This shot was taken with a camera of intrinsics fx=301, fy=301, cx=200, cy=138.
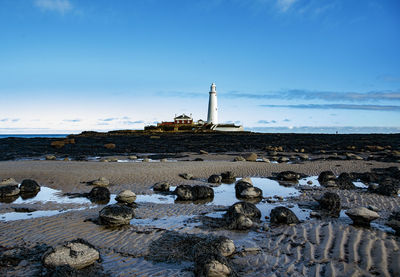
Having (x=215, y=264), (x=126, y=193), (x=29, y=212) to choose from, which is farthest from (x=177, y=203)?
(x=215, y=264)

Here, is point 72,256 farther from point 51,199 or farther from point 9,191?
point 9,191

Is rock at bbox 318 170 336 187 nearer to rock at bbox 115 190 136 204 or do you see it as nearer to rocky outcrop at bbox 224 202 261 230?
rocky outcrop at bbox 224 202 261 230

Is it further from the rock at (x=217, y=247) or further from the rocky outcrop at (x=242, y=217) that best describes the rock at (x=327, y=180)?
the rock at (x=217, y=247)

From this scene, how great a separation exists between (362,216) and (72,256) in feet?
19.8

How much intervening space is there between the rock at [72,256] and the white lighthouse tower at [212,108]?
73135mm

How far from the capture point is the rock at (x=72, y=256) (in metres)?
4.77

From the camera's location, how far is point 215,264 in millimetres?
4496

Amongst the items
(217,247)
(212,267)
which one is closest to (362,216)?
(217,247)

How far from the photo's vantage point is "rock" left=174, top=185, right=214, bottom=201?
9.48 m

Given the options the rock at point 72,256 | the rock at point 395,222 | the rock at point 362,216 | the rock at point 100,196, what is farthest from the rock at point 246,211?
the rock at point 100,196

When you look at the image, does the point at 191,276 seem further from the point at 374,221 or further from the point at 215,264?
the point at 374,221

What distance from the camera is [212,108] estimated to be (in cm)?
7950

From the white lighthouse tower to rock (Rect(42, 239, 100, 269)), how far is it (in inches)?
2879

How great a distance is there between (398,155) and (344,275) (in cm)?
2181
